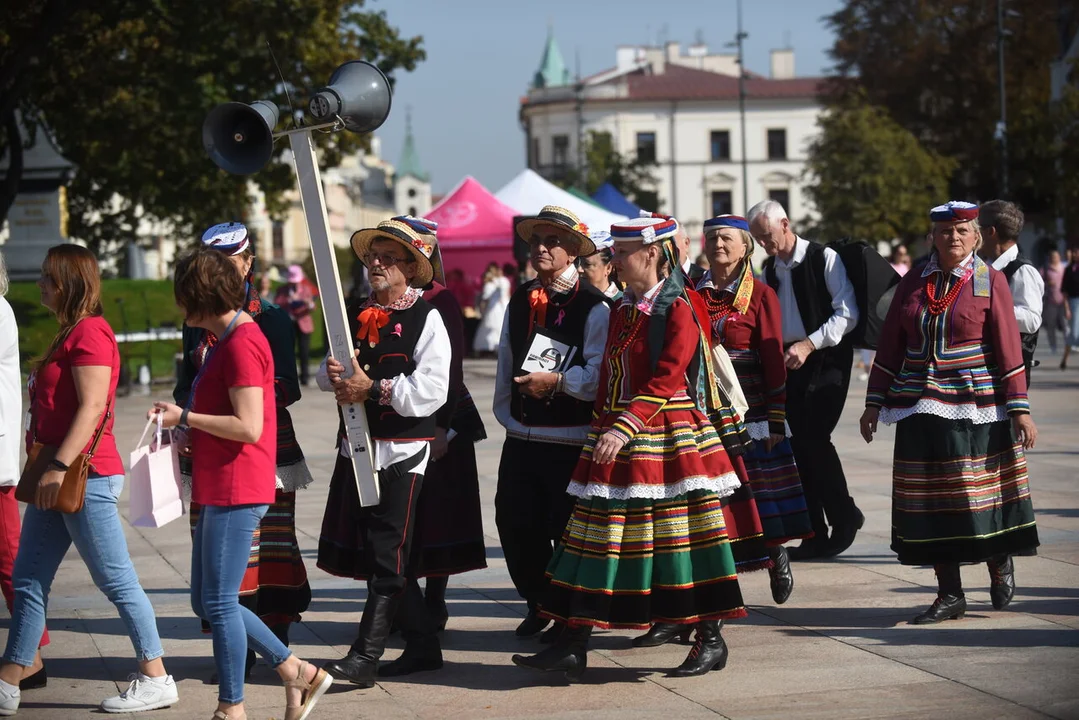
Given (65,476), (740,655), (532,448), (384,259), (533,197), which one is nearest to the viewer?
(65,476)

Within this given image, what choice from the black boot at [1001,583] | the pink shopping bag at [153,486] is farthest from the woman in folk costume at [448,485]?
the black boot at [1001,583]

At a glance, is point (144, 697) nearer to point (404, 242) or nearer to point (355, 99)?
point (404, 242)

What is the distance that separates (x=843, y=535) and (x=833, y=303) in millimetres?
1323

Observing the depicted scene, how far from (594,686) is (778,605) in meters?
1.67

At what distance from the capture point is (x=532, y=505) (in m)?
6.67

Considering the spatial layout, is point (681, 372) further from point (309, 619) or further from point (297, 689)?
point (309, 619)

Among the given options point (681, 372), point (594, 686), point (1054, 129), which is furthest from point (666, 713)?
point (1054, 129)

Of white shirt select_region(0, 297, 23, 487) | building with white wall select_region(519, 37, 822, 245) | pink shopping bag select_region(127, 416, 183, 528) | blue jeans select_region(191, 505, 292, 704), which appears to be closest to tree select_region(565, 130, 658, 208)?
building with white wall select_region(519, 37, 822, 245)

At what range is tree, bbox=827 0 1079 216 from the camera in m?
50.2

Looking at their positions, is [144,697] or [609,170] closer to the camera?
[144,697]

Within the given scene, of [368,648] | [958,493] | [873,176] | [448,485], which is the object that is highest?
[873,176]

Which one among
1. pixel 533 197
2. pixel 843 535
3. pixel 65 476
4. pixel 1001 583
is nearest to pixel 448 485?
pixel 65 476

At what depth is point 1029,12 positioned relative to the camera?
1989 inches

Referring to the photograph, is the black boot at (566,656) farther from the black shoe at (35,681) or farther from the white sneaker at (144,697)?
the black shoe at (35,681)
